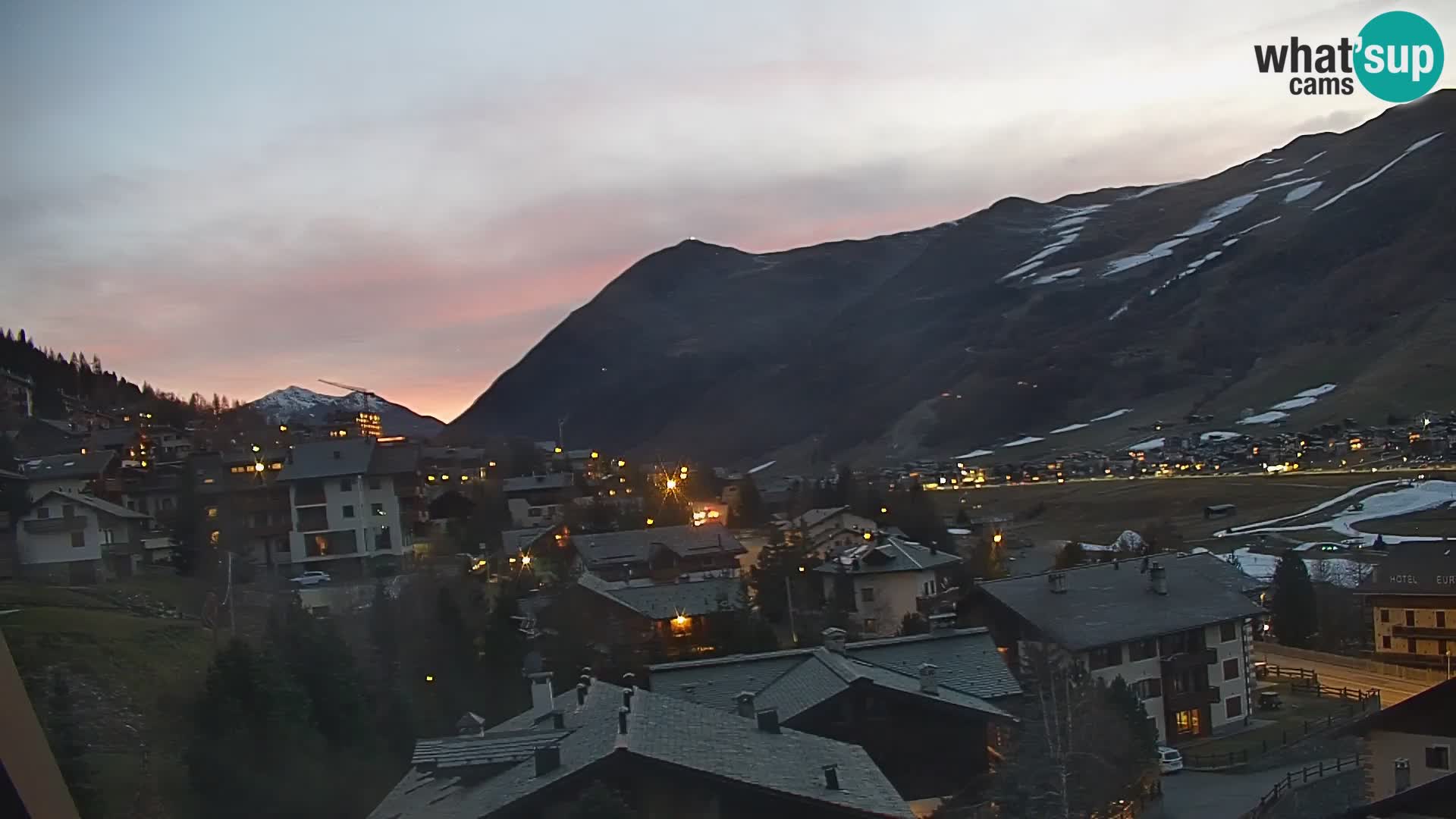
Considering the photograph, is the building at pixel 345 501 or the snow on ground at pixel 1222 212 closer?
the building at pixel 345 501

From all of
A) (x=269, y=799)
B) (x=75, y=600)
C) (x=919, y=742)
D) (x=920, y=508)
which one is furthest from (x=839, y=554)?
(x=75, y=600)

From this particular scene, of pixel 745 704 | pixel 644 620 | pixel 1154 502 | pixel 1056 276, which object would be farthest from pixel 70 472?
pixel 1056 276

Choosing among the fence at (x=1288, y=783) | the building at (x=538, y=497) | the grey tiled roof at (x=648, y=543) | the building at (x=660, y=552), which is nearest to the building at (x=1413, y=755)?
the fence at (x=1288, y=783)

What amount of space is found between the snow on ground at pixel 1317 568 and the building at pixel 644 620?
2.15 metres

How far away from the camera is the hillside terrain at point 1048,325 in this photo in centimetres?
427

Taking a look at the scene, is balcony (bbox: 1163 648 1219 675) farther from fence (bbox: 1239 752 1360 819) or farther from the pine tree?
fence (bbox: 1239 752 1360 819)

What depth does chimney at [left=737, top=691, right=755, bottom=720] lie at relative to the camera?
147 inches

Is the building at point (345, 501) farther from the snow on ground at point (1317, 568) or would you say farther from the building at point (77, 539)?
the snow on ground at point (1317, 568)

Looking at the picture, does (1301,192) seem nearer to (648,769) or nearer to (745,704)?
(745,704)

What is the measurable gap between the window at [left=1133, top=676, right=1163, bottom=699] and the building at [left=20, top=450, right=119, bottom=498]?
154 inches

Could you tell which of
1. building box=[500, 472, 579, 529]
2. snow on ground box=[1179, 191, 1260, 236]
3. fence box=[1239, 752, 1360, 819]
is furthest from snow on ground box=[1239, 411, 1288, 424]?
building box=[500, 472, 579, 529]

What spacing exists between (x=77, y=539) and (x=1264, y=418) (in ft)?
16.3

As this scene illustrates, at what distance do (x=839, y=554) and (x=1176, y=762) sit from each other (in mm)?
2327

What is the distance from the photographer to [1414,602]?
3.13 meters
